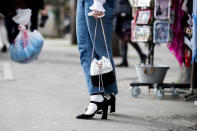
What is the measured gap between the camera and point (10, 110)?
17.3ft

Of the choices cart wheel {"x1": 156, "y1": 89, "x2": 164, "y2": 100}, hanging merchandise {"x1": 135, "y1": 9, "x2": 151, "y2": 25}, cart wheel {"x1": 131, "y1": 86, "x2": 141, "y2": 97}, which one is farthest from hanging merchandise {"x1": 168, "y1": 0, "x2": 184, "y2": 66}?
cart wheel {"x1": 131, "y1": 86, "x2": 141, "y2": 97}

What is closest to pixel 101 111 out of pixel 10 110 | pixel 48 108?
pixel 48 108

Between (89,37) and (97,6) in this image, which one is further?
(89,37)

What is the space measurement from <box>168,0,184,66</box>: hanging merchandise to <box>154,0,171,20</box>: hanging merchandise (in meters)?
0.18

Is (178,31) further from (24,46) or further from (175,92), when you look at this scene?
(24,46)

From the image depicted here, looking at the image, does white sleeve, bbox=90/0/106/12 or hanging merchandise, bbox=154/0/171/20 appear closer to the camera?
white sleeve, bbox=90/0/106/12

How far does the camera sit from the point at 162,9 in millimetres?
6215

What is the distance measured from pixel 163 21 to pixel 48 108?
76.0 inches

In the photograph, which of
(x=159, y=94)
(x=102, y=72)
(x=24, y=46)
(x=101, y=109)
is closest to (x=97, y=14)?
(x=102, y=72)

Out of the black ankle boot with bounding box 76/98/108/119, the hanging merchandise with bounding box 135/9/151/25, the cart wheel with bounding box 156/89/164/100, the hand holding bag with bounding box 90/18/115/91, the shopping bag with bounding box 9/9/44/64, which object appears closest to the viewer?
the hand holding bag with bounding box 90/18/115/91

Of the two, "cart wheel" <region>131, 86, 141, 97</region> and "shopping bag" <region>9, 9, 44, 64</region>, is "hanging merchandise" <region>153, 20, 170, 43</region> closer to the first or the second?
"cart wheel" <region>131, 86, 141, 97</region>

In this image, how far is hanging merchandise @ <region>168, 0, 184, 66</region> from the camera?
637 cm

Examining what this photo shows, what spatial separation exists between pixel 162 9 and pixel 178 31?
43 centimetres

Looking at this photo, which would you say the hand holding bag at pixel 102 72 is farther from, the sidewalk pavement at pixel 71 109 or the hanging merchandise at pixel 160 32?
the hanging merchandise at pixel 160 32
